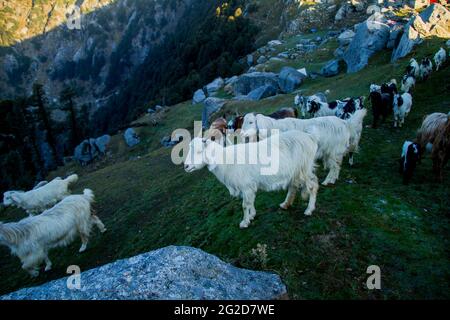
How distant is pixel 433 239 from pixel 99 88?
187826 millimetres

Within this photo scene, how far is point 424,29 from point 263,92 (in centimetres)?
1814

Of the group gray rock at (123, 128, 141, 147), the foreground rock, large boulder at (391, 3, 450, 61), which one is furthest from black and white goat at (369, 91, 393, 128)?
gray rock at (123, 128, 141, 147)

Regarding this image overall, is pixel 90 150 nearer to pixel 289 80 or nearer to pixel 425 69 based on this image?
pixel 289 80

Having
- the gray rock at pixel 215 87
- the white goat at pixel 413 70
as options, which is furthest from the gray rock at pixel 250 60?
the white goat at pixel 413 70

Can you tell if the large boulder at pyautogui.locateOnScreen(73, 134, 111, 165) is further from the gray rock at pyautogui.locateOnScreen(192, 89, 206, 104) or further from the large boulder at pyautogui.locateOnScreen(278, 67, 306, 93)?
the large boulder at pyautogui.locateOnScreen(278, 67, 306, 93)

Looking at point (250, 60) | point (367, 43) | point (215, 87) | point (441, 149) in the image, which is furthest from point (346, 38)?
point (441, 149)

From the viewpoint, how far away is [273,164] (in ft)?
28.9

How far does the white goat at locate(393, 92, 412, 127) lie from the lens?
16.8 metres

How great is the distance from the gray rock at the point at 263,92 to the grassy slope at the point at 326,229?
2096 cm

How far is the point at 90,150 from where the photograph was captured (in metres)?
44.5

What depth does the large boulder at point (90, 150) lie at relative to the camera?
44000 mm

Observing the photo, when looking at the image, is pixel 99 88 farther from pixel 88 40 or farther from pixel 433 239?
pixel 433 239
